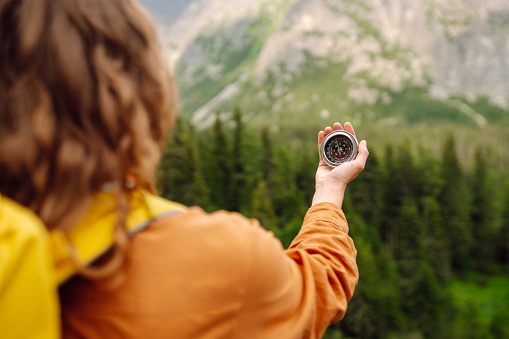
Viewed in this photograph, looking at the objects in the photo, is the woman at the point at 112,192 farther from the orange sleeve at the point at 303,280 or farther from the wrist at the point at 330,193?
the wrist at the point at 330,193

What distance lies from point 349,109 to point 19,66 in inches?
6178

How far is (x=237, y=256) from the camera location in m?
1.44

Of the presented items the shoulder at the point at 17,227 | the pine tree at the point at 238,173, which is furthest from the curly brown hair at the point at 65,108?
the pine tree at the point at 238,173

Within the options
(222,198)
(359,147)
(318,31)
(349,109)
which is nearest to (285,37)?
(318,31)

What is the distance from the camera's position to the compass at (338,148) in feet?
9.26

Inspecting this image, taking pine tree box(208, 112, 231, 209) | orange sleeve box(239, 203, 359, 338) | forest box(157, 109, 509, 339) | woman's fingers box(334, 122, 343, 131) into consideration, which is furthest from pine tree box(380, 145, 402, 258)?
orange sleeve box(239, 203, 359, 338)

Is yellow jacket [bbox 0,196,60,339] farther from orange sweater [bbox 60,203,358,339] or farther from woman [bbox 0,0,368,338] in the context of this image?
orange sweater [bbox 60,203,358,339]

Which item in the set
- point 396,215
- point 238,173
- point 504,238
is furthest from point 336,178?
point 504,238

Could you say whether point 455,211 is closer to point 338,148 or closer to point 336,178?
point 338,148

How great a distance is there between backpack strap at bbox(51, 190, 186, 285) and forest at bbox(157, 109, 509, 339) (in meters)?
15.5

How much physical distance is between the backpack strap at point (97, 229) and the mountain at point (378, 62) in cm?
14747

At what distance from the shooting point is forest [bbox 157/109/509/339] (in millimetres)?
27031

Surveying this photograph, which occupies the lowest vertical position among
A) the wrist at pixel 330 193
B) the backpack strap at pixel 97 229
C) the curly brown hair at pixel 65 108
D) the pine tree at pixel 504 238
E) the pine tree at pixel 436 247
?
the pine tree at pixel 504 238

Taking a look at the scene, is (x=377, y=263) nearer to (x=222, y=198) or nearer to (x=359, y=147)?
(x=222, y=198)
